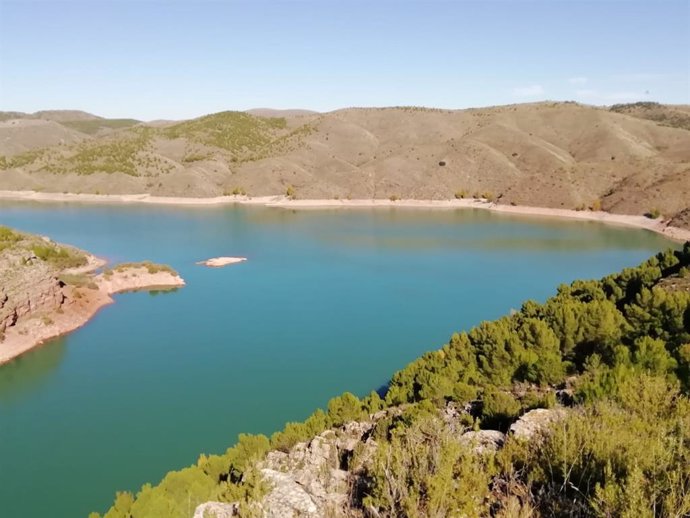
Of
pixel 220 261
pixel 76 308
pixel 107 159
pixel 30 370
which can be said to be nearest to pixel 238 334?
pixel 30 370

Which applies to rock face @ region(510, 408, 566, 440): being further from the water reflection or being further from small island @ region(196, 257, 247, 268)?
small island @ region(196, 257, 247, 268)

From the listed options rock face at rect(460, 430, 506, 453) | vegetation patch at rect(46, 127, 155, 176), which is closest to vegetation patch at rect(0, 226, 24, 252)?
rock face at rect(460, 430, 506, 453)

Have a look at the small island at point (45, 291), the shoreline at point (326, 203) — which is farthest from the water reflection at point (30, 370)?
the shoreline at point (326, 203)

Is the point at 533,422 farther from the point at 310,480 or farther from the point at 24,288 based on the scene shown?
the point at 24,288

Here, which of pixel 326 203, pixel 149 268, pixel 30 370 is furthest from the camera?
pixel 326 203

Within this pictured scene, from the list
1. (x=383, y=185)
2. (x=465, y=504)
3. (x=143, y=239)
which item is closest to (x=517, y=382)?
(x=465, y=504)

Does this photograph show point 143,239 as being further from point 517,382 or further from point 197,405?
point 517,382
